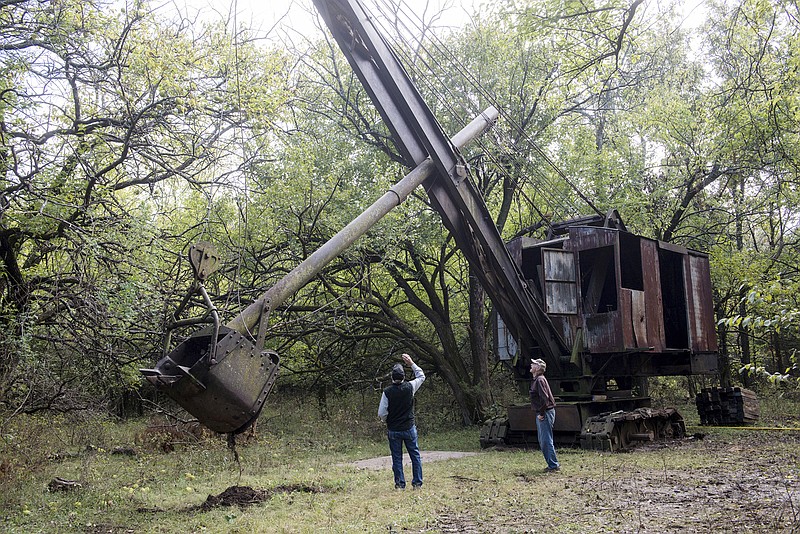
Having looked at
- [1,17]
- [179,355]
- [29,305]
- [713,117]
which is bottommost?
[179,355]

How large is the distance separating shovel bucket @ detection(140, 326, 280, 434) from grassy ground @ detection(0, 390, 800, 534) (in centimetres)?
119

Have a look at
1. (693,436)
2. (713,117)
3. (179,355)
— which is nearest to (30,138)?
(179,355)

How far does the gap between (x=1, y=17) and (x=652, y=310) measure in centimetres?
1159

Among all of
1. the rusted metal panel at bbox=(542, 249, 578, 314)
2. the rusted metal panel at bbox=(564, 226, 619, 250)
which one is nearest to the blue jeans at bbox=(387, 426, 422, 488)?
the rusted metal panel at bbox=(542, 249, 578, 314)

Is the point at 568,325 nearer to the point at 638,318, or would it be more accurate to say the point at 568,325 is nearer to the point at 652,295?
the point at 638,318

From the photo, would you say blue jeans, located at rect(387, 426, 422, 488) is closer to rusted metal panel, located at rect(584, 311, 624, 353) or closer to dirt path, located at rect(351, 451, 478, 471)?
dirt path, located at rect(351, 451, 478, 471)

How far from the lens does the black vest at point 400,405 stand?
9.05m

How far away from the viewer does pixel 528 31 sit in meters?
8.62

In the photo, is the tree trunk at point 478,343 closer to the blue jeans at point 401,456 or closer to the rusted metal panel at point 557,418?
the rusted metal panel at point 557,418

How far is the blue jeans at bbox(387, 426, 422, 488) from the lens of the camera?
8922 mm

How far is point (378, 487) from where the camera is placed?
913 centimetres

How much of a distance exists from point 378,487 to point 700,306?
351 inches

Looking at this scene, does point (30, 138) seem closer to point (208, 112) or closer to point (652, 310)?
point (208, 112)

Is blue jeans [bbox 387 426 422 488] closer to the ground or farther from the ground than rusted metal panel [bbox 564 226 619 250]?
closer to the ground
